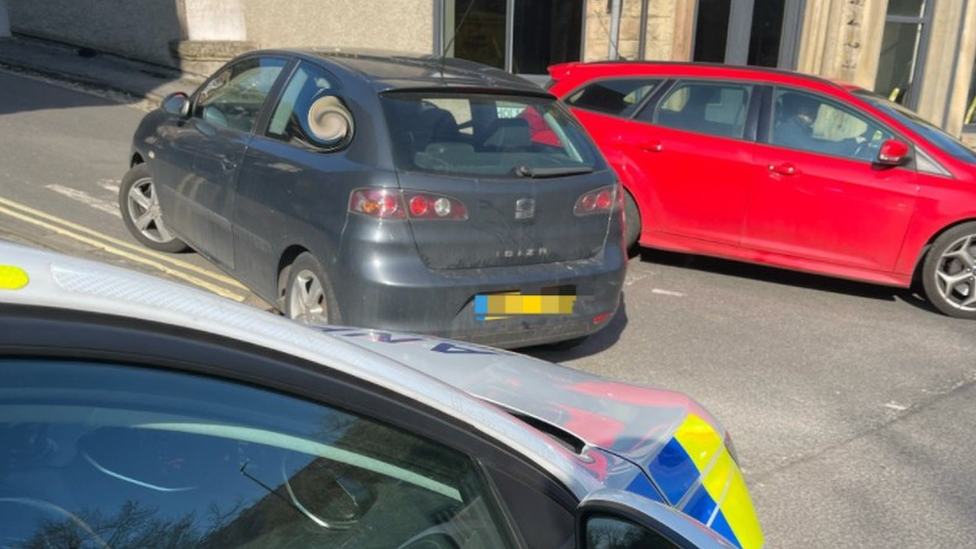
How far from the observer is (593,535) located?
5.56 feet

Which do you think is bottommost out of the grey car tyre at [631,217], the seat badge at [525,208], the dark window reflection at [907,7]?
the grey car tyre at [631,217]

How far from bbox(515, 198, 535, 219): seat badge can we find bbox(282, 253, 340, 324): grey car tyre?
103 cm

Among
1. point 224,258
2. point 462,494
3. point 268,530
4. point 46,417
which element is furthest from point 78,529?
point 224,258

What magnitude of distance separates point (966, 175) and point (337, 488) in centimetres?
634

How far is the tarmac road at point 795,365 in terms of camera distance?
4219 millimetres

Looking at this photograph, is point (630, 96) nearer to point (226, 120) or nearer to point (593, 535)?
point (226, 120)

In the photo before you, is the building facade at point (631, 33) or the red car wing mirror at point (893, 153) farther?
the building facade at point (631, 33)

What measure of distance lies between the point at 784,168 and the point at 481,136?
2957 millimetres

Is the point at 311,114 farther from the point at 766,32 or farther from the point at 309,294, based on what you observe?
the point at 766,32

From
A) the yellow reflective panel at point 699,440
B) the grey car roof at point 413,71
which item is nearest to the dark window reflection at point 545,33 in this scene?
the grey car roof at point 413,71

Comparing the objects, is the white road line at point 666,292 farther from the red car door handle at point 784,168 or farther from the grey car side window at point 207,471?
the grey car side window at point 207,471

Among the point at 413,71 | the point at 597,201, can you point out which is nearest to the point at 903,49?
the point at 597,201

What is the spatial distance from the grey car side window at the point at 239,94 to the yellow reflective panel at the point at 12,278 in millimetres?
4351

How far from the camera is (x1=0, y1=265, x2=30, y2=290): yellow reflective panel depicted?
4.69ft
